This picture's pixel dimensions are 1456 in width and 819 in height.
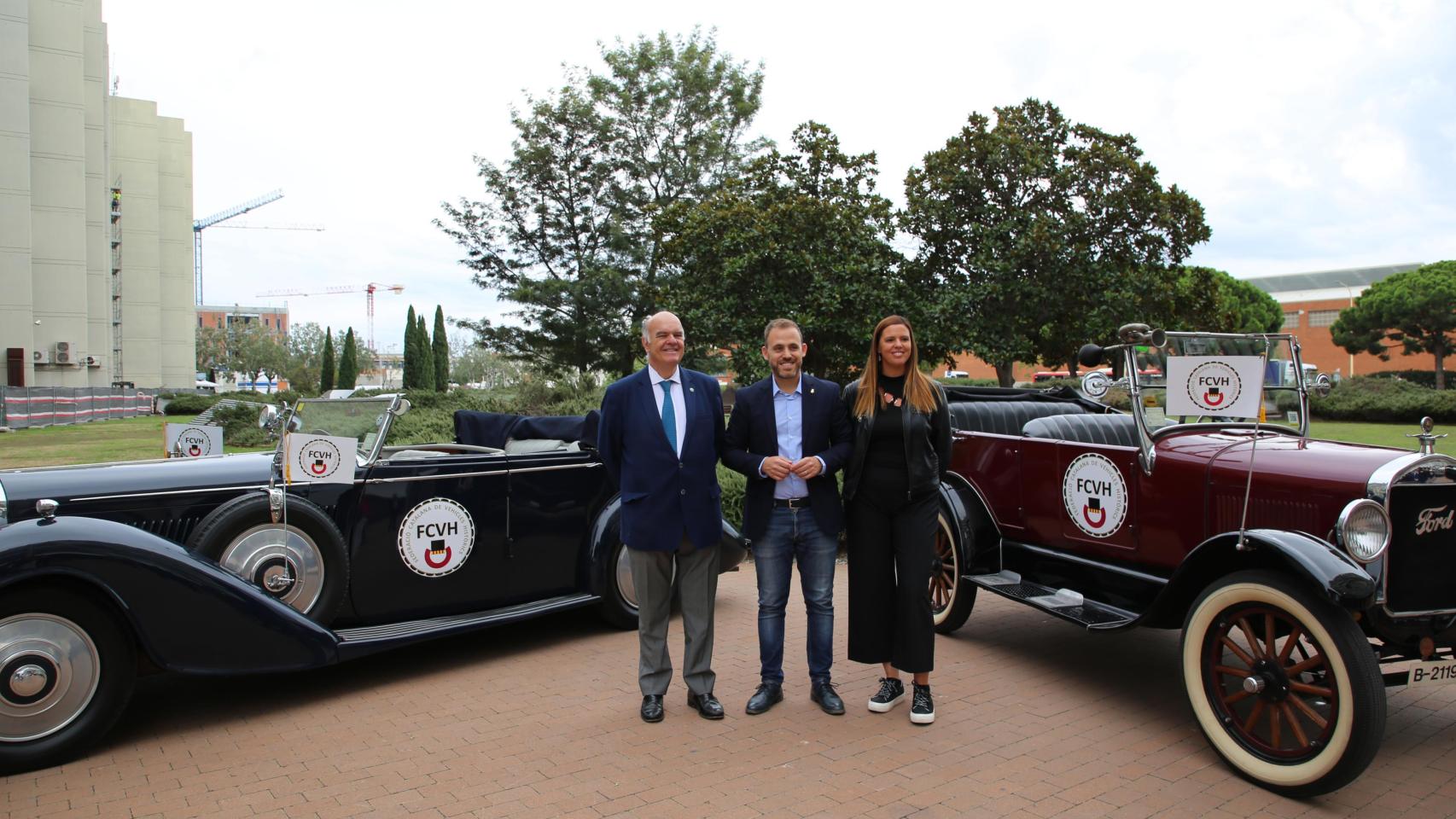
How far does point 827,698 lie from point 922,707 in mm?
449

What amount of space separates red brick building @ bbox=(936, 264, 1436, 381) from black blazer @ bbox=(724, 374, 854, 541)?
171ft

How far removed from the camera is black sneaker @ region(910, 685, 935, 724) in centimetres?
413

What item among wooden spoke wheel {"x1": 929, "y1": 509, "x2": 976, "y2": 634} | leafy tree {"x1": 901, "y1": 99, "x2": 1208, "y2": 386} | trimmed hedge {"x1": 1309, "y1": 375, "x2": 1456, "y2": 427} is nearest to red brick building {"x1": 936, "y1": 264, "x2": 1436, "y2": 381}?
trimmed hedge {"x1": 1309, "y1": 375, "x2": 1456, "y2": 427}

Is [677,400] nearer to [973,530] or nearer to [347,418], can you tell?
[347,418]

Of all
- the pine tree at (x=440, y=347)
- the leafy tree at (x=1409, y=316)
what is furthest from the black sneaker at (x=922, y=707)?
the leafy tree at (x=1409, y=316)

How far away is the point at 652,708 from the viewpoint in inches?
165

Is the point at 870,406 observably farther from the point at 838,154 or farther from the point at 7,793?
the point at 838,154

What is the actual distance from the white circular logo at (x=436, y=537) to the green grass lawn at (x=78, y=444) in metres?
7.58

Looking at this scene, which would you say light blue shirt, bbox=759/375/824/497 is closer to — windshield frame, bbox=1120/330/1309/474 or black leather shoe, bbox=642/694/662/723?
black leather shoe, bbox=642/694/662/723

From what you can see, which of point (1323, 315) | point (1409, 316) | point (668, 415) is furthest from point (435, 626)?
point (1323, 315)

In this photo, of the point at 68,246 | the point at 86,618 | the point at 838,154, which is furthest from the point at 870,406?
the point at 68,246

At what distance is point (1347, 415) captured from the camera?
24.7m

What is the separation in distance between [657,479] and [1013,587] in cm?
224

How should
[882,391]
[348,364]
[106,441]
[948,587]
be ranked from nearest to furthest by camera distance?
1. [882,391]
2. [948,587]
3. [106,441]
4. [348,364]
